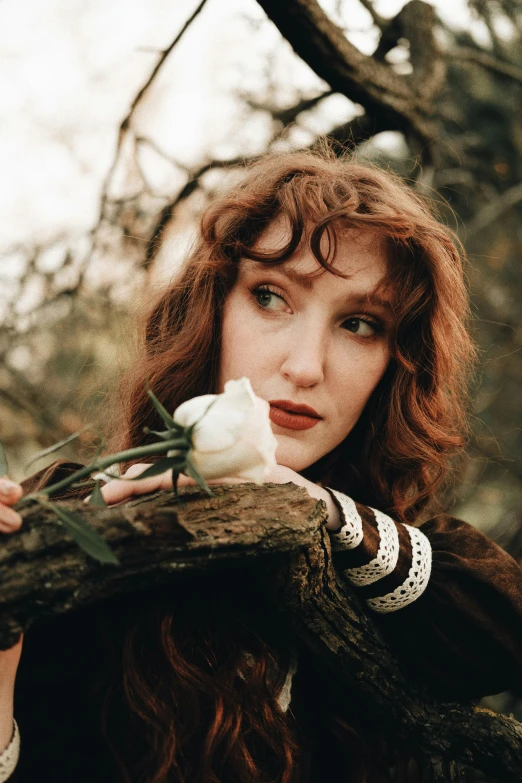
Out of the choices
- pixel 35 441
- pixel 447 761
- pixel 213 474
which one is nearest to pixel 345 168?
pixel 213 474

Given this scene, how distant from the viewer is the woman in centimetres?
112

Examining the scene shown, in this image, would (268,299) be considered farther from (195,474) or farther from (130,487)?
(195,474)

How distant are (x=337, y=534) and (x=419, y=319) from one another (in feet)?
1.87

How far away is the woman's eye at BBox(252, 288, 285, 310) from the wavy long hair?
2.3 inches

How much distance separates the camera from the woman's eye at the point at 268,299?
129 centimetres

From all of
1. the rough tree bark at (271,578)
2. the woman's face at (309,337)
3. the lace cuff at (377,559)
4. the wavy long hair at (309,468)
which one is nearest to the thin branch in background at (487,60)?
the wavy long hair at (309,468)

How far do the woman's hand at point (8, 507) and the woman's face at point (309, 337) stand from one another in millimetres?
561

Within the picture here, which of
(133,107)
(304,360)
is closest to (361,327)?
(304,360)

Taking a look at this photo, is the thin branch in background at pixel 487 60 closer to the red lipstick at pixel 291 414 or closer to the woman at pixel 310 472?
the woman at pixel 310 472

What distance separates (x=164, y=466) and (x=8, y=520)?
18 cm

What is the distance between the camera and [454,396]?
165 centimetres

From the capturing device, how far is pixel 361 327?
4.35 ft

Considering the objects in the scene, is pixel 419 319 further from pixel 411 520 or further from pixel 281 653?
pixel 281 653

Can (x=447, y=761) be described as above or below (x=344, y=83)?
below
